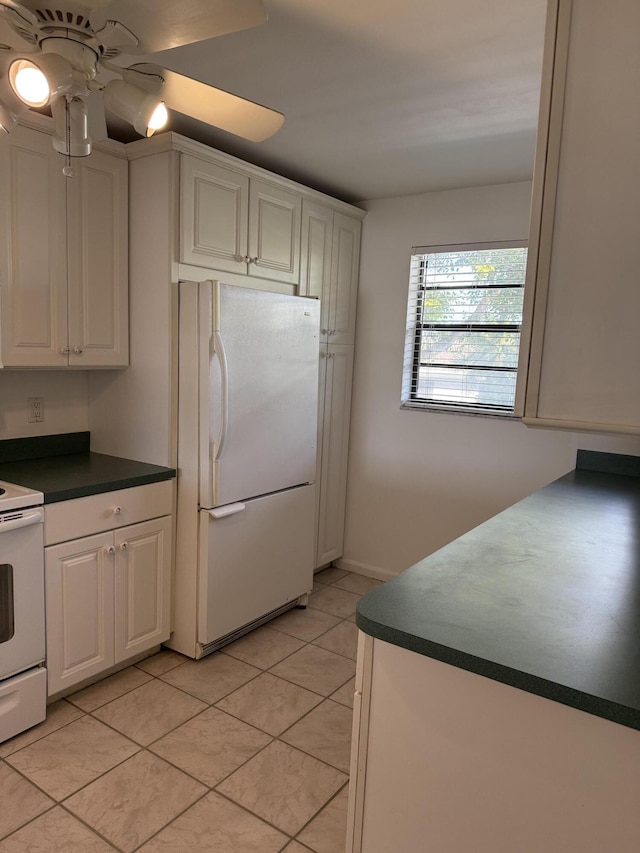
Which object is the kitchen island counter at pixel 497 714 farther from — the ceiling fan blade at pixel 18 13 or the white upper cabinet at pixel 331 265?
the white upper cabinet at pixel 331 265

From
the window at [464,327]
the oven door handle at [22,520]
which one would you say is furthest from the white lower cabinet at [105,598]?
the window at [464,327]

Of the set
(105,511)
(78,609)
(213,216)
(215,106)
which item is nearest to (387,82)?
(215,106)

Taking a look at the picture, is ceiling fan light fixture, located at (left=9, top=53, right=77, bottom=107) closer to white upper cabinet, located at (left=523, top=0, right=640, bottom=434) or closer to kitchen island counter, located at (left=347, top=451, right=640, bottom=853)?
white upper cabinet, located at (left=523, top=0, right=640, bottom=434)

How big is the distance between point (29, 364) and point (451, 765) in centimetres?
216

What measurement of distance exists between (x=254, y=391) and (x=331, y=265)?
1.16 meters

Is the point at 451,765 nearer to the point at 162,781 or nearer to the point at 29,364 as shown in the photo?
the point at 162,781

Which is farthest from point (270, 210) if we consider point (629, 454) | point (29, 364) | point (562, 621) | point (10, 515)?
point (562, 621)

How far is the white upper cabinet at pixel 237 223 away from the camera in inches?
103

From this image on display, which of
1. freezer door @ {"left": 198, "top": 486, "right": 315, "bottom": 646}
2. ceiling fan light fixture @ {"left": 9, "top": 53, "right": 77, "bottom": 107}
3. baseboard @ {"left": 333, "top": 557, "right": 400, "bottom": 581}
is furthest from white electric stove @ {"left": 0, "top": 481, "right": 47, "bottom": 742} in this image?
baseboard @ {"left": 333, "top": 557, "right": 400, "bottom": 581}

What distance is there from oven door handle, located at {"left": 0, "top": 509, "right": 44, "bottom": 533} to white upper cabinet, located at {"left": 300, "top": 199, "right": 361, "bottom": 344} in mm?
1855

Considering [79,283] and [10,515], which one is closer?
[10,515]

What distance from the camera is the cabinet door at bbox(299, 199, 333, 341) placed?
10.9ft

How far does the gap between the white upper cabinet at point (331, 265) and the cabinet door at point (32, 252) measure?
4.31 ft

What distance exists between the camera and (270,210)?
10.0 ft
